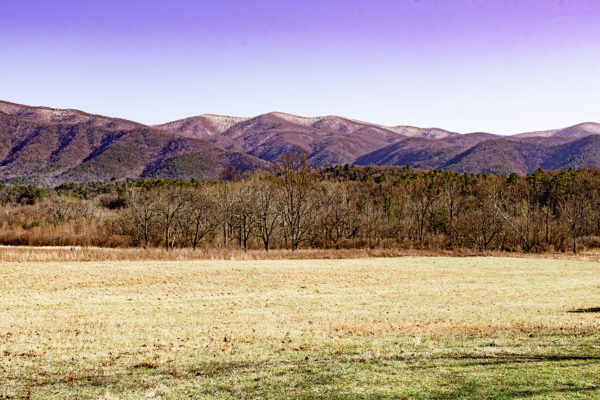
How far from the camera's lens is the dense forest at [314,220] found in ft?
258

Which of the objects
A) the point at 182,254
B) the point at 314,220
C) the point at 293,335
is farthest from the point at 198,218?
the point at 293,335

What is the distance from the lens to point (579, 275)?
42.5 meters

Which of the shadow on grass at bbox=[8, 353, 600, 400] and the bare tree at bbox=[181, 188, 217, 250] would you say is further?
the bare tree at bbox=[181, 188, 217, 250]

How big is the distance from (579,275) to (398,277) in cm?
1710

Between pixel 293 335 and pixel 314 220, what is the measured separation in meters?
66.6

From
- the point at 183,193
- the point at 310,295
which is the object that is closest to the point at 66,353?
the point at 310,295

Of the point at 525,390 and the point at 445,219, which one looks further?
the point at 445,219

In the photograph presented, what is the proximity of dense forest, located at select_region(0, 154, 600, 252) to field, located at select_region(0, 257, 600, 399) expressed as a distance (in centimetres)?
3634

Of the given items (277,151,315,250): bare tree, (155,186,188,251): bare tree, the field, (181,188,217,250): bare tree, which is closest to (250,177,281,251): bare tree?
(277,151,315,250): bare tree

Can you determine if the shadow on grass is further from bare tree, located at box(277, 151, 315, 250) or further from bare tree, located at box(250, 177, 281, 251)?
bare tree, located at box(277, 151, 315, 250)

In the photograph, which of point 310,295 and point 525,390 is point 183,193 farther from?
point 525,390

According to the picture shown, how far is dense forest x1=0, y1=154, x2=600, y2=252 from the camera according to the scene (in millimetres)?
78625

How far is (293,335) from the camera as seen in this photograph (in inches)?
728

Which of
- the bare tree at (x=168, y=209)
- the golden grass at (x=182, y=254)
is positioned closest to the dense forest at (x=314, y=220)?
the bare tree at (x=168, y=209)
